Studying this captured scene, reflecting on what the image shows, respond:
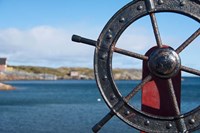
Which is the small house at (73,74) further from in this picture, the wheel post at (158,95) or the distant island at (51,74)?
the wheel post at (158,95)

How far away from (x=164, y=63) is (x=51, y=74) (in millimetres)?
154903

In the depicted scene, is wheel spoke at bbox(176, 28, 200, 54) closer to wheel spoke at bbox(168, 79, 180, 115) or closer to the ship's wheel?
the ship's wheel

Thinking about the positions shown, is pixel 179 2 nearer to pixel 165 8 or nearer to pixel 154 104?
pixel 165 8

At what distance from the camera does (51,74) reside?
158 m

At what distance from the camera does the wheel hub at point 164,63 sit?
4191mm

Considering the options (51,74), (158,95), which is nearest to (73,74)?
(51,74)

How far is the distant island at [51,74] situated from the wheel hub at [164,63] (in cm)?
12097

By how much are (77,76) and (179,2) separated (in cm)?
16310

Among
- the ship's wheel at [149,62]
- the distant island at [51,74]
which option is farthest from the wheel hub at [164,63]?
the distant island at [51,74]

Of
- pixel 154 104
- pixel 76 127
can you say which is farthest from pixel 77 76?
pixel 154 104

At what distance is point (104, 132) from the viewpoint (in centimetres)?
2047

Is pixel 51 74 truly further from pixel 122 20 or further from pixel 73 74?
pixel 122 20

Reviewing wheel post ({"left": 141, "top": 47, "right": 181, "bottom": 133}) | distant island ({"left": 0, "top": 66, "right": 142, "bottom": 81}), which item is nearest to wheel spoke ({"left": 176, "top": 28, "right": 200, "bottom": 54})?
wheel post ({"left": 141, "top": 47, "right": 181, "bottom": 133})

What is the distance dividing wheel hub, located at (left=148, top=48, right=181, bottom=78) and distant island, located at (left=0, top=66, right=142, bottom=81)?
121 m
